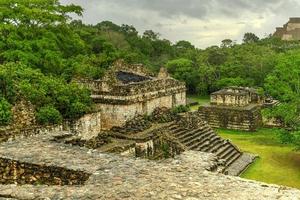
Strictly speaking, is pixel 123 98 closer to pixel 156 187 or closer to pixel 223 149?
pixel 223 149

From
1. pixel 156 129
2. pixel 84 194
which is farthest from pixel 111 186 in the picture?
pixel 156 129

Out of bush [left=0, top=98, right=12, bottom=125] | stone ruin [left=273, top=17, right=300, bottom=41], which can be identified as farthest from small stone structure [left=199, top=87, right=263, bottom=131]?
stone ruin [left=273, top=17, right=300, bottom=41]

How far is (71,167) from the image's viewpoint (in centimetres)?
908

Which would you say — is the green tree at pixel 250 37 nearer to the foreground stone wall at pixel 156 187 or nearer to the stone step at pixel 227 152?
the stone step at pixel 227 152

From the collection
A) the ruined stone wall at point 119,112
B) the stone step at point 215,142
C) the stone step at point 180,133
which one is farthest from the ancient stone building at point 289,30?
the ruined stone wall at point 119,112

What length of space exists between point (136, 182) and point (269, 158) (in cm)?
1484

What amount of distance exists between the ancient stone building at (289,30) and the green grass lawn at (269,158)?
64.0 meters

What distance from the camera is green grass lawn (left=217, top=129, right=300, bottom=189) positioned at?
60.5 ft

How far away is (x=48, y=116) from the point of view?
1427 cm

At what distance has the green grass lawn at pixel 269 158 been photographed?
60.5ft

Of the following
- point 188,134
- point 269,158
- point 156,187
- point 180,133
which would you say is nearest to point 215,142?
point 188,134

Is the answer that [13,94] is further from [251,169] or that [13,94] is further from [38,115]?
[251,169]

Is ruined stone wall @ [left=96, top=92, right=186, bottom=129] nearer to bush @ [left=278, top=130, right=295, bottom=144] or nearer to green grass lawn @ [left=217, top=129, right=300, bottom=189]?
green grass lawn @ [left=217, top=129, right=300, bottom=189]

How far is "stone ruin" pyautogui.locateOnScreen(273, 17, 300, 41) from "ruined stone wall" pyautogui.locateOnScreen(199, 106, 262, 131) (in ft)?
204
